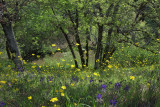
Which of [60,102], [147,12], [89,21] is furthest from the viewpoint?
[147,12]

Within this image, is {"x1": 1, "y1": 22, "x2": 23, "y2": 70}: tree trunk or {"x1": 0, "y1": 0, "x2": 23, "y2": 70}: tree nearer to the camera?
{"x1": 0, "y1": 0, "x2": 23, "y2": 70}: tree

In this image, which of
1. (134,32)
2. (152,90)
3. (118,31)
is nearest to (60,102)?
(152,90)

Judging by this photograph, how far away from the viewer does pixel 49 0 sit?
748 cm

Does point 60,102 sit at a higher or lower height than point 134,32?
higher

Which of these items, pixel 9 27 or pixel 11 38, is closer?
pixel 9 27

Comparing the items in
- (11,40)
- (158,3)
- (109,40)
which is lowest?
(109,40)

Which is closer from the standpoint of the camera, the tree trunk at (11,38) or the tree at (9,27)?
the tree at (9,27)

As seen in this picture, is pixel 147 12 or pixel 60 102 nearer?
pixel 60 102

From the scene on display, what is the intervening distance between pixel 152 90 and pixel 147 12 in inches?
277

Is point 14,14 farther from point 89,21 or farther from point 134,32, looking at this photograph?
point 134,32

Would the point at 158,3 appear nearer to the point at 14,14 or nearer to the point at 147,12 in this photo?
the point at 147,12

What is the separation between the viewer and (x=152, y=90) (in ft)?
7.20

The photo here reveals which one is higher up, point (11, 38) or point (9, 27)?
point (9, 27)

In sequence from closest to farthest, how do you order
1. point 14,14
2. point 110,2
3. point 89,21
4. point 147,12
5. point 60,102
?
1. point 60,102
2. point 14,14
3. point 110,2
4. point 89,21
5. point 147,12
